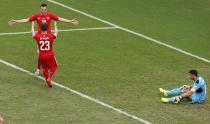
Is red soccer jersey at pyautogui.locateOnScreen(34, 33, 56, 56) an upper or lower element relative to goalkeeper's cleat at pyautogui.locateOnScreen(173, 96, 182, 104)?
upper

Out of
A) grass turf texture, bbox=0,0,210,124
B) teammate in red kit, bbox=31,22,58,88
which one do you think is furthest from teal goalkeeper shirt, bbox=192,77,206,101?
teammate in red kit, bbox=31,22,58,88

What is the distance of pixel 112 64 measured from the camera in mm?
22281

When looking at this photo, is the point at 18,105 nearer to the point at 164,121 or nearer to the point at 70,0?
the point at 164,121

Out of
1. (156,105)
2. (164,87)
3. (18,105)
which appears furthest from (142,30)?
(18,105)

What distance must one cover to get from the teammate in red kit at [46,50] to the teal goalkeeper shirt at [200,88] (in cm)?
433

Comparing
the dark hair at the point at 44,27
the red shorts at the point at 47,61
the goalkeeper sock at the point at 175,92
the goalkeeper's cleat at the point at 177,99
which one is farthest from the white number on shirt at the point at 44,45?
the goalkeeper's cleat at the point at 177,99

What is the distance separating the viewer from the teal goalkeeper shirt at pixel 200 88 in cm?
1869

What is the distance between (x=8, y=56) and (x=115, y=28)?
6.22m

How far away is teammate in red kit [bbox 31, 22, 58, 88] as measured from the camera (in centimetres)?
1897

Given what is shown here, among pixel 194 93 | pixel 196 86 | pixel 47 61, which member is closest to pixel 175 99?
pixel 194 93

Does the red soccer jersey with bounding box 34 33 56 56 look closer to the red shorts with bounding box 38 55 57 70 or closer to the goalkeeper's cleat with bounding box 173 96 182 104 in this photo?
the red shorts with bounding box 38 55 57 70

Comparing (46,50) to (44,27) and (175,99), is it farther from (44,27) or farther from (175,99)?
(175,99)

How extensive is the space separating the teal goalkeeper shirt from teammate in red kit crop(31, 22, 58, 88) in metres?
4.33

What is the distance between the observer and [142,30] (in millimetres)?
26828
